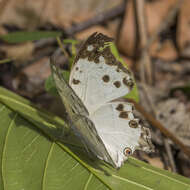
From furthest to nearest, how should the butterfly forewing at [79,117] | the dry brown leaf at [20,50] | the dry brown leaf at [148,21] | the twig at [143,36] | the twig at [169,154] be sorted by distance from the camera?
the dry brown leaf at [148,21]
the twig at [143,36]
the dry brown leaf at [20,50]
the twig at [169,154]
the butterfly forewing at [79,117]

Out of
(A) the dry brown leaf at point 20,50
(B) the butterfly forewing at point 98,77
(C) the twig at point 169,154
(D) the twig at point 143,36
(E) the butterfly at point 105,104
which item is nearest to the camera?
(E) the butterfly at point 105,104

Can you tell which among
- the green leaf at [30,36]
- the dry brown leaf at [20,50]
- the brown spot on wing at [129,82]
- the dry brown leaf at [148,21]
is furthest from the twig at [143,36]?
the brown spot on wing at [129,82]

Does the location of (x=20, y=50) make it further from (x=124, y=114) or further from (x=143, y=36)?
(x=124, y=114)

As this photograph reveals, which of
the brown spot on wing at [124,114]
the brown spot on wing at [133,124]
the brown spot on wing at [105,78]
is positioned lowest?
the brown spot on wing at [133,124]

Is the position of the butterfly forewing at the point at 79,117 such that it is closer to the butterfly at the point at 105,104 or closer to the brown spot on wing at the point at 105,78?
the butterfly at the point at 105,104

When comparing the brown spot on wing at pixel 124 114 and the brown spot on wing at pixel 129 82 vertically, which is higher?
the brown spot on wing at pixel 129 82

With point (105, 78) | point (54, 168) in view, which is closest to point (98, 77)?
point (105, 78)

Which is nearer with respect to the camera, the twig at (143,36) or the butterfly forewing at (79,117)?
the butterfly forewing at (79,117)
